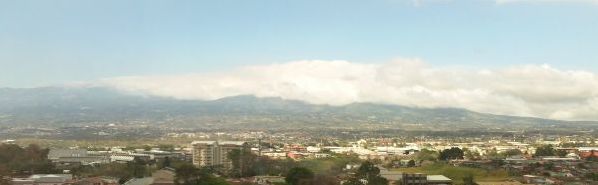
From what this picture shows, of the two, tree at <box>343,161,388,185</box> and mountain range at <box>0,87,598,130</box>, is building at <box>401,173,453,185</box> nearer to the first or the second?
tree at <box>343,161,388,185</box>

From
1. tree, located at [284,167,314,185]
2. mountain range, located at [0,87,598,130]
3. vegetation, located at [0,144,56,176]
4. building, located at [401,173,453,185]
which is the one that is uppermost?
mountain range, located at [0,87,598,130]

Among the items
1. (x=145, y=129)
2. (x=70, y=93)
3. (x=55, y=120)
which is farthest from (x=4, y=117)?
(x=70, y=93)

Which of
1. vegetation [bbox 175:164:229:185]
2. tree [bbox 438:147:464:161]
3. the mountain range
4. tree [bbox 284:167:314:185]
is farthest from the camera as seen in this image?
the mountain range

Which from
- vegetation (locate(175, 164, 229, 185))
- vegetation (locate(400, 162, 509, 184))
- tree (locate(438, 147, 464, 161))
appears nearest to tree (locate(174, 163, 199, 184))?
vegetation (locate(175, 164, 229, 185))

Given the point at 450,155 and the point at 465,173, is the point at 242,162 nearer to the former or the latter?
the point at 465,173

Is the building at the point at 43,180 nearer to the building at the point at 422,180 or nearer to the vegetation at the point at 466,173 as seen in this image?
the building at the point at 422,180

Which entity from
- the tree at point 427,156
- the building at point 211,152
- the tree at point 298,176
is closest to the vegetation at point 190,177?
the tree at point 298,176

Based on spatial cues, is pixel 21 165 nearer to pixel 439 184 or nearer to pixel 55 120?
pixel 439 184

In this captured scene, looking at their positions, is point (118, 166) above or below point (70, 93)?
below

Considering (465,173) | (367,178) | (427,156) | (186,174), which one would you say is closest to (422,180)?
(367,178)

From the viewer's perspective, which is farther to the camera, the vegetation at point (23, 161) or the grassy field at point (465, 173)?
the grassy field at point (465, 173)

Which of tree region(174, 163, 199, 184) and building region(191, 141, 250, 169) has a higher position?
building region(191, 141, 250, 169)
